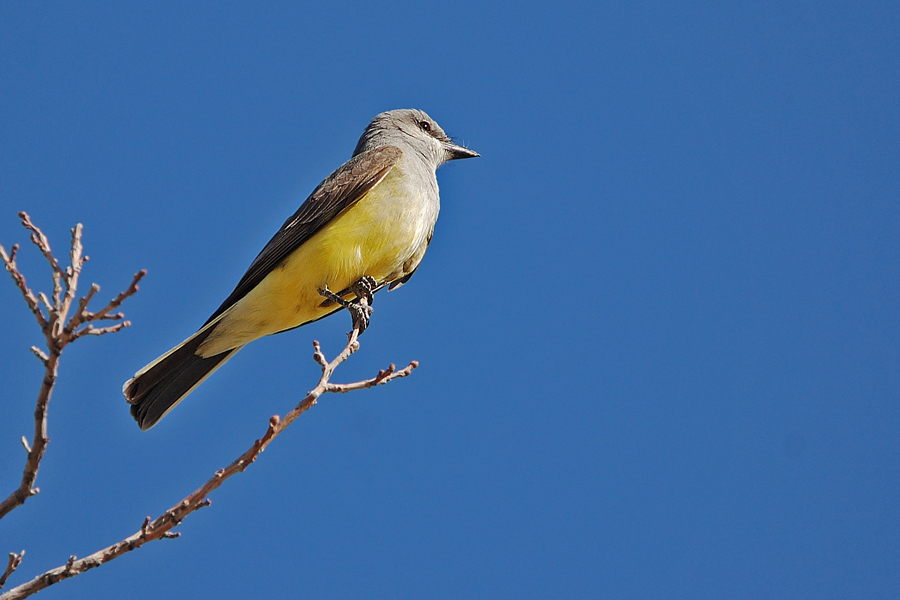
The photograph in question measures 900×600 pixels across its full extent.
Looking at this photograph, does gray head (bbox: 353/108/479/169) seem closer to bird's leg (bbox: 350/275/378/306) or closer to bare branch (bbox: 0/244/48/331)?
bird's leg (bbox: 350/275/378/306)

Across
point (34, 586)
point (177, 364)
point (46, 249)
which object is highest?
point (177, 364)

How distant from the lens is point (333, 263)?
5801mm

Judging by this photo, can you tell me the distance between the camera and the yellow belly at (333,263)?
229 inches

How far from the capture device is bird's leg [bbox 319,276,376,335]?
550 cm

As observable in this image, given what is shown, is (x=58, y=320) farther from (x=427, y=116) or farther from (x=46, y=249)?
(x=427, y=116)

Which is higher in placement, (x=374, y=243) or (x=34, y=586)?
(x=374, y=243)

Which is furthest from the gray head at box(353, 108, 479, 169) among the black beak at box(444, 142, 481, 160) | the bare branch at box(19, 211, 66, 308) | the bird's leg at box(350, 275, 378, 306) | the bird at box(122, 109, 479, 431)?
the bare branch at box(19, 211, 66, 308)

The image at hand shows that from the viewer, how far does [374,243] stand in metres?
5.84

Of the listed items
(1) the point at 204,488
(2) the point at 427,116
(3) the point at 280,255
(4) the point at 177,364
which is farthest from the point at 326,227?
(1) the point at 204,488

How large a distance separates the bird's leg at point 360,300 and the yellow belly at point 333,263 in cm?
5

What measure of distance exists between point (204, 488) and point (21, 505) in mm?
572

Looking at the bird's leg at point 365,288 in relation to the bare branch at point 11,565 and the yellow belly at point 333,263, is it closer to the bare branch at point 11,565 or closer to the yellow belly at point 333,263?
the yellow belly at point 333,263

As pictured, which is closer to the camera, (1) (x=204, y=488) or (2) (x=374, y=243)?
(1) (x=204, y=488)

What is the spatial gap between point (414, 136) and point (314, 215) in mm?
1925
